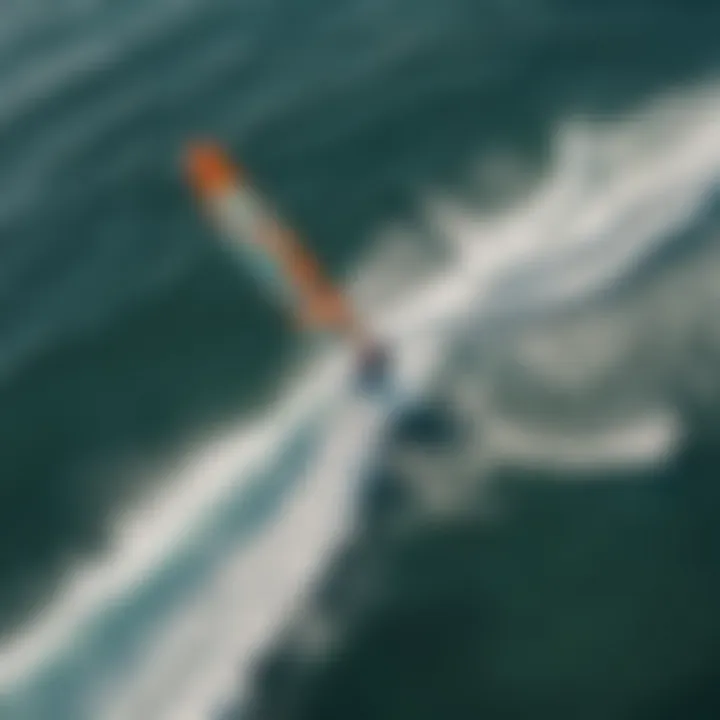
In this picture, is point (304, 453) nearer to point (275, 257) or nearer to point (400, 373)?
point (400, 373)

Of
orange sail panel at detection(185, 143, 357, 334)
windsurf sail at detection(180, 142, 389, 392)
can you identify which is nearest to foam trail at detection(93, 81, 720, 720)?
windsurf sail at detection(180, 142, 389, 392)

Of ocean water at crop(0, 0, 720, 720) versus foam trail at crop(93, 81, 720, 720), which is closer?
ocean water at crop(0, 0, 720, 720)

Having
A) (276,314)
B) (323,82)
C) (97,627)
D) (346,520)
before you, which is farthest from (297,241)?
(97,627)

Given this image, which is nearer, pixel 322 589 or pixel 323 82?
pixel 322 589

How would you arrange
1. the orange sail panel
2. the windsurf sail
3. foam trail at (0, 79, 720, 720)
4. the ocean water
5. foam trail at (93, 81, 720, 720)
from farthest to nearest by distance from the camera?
the orange sail panel, the windsurf sail, foam trail at (93, 81, 720, 720), foam trail at (0, 79, 720, 720), the ocean water

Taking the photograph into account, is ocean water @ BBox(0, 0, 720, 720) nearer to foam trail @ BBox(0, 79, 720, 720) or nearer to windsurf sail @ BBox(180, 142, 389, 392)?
foam trail @ BBox(0, 79, 720, 720)

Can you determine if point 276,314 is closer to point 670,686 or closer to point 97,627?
point 97,627

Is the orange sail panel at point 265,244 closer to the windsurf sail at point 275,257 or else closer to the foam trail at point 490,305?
the windsurf sail at point 275,257
